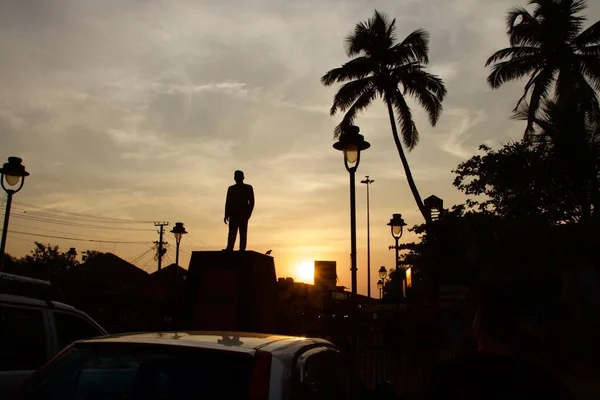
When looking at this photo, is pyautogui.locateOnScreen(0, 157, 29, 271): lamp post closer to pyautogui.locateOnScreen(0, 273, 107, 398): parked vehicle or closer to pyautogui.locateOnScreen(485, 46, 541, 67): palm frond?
pyautogui.locateOnScreen(0, 273, 107, 398): parked vehicle

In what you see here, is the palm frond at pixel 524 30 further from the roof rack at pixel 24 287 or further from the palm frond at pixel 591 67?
the roof rack at pixel 24 287

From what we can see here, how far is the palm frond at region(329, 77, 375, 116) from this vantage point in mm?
29453

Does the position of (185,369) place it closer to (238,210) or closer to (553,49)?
(238,210)

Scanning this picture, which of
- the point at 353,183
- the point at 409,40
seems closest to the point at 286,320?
the point at 353,183

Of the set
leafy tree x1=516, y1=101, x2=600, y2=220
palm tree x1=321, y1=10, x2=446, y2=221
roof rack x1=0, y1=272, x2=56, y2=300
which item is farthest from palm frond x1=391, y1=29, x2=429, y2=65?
roof rack x1=0, y1=272, x2=56, y2=300

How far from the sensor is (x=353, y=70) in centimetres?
2930

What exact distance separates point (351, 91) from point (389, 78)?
6.31 feet

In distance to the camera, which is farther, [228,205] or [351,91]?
[351,91]

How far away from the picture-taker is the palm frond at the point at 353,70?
2922cm

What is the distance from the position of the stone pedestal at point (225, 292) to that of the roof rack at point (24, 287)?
522cm

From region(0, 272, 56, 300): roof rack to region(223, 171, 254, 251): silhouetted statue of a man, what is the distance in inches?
248

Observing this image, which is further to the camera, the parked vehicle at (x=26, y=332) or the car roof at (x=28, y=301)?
the car roof at (x=28, y=301)

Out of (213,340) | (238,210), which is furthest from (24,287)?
(238,210)

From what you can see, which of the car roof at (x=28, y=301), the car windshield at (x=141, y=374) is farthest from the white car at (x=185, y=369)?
the car roof at (x=28, y=301)
